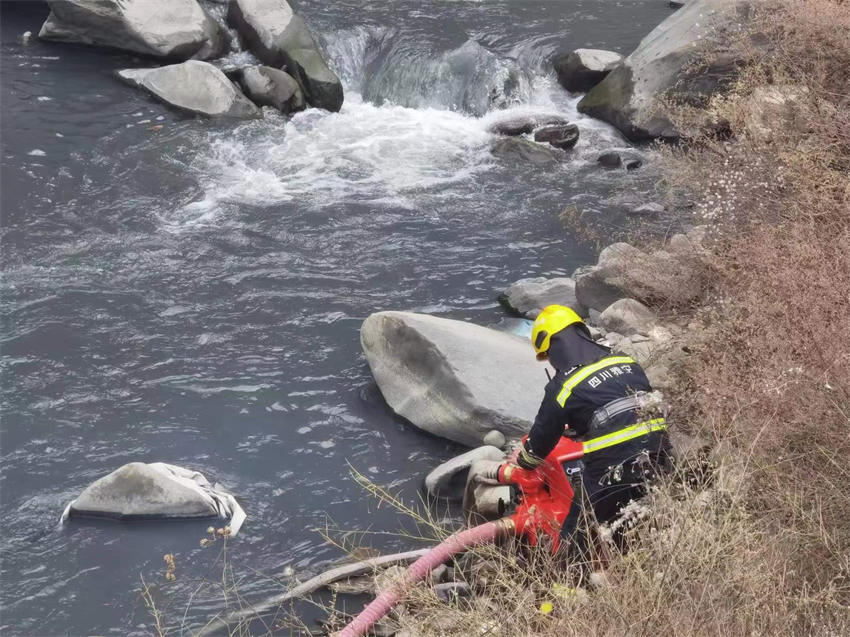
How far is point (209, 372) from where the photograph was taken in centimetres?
680

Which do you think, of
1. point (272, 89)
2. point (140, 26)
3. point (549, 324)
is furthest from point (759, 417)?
point (140, 26)

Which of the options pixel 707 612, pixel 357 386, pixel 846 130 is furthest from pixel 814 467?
pixel 846 130

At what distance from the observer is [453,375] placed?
6.28m

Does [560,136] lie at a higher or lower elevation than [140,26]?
lower

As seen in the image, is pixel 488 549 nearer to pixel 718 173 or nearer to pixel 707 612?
pixel 707 612

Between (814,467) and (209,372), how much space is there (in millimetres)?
4190

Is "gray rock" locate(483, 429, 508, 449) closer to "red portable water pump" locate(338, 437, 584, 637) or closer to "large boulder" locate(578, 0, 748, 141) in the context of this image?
"red portable water pump" locate(338, 437, 584, 637)

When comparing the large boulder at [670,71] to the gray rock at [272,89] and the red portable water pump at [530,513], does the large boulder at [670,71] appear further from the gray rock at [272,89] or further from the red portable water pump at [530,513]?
the red portable water pump at [530,513]

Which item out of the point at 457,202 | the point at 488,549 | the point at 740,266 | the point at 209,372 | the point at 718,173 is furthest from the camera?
→ the point at 457,202

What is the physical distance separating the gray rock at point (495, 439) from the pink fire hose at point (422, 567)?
133 cm

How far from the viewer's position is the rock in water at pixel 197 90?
1088cm

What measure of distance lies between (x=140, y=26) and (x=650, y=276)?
770 centimetres

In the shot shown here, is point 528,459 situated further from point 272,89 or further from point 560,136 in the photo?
point 272,89

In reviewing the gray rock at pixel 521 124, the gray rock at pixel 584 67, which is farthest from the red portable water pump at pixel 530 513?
the gray rock at pixel 584 67
